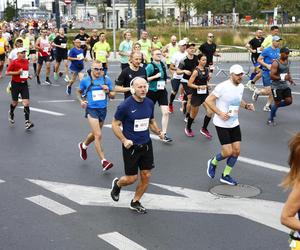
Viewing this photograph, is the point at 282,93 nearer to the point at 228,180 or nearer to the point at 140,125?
the point at 228,180

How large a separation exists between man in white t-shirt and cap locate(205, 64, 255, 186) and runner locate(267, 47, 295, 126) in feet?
13.6

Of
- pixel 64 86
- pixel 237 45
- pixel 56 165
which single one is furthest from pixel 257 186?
pixel 237 45

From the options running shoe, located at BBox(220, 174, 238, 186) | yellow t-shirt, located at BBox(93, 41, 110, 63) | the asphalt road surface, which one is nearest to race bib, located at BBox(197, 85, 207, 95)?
the asphalt road surface

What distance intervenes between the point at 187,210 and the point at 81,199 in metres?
1.43

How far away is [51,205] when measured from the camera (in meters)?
7.04

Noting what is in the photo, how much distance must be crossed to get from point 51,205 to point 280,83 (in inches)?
273

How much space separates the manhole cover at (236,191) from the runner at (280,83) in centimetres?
483

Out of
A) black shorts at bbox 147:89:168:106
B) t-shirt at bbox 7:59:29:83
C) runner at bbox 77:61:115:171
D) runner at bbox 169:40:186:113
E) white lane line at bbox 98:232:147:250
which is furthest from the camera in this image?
runner at bbox 169:40:186:113

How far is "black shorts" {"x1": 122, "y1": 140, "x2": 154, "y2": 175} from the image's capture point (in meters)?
6.66

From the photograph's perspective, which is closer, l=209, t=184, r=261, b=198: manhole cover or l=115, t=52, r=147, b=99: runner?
l=209, t=184, r=261, b=198: manhole cover

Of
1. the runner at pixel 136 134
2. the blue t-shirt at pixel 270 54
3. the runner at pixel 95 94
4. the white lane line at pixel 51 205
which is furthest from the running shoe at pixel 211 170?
the blue t-shirt at pixel 270 54

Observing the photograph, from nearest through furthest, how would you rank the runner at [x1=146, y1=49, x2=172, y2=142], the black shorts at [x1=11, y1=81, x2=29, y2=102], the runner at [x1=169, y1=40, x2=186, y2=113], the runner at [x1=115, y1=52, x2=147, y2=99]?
the runner at [x1=115, y1=52, x2=147, y2=99] < the runner at [x1=146, y1=49, x2=172, y2=142] < the black shorts at [x1=11, y1=81, x2=29, y2=102] < the runner at [x1=169, y1=40, x2=186, y2=113]

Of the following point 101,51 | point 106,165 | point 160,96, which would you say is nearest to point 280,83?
point 160,96

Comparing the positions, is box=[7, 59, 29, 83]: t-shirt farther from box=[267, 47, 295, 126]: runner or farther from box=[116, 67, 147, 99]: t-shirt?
box=[267, 47, 295, 126]: runner
